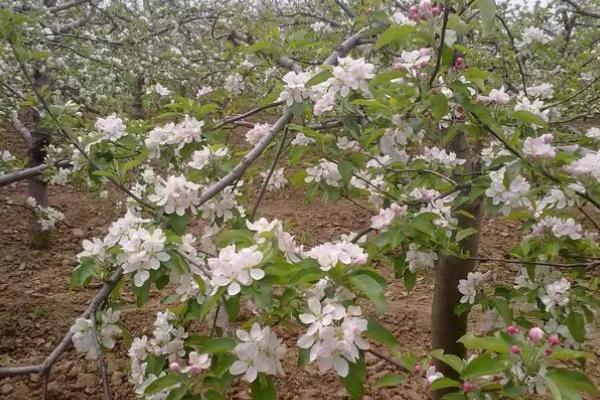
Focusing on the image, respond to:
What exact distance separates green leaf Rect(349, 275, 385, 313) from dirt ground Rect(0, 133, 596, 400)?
54cm

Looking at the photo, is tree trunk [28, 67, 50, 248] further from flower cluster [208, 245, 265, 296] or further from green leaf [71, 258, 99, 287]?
flower cluster [208, 245, 265, 296]

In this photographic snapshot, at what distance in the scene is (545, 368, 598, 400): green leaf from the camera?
37.4 inches

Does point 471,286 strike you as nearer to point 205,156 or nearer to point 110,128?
point 205,156

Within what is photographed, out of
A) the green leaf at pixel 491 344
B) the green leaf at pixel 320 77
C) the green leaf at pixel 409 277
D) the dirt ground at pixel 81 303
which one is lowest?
the dirt ground at pixel 81 303

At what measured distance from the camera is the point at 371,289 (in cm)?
103

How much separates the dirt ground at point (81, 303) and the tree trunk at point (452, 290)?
0.57m

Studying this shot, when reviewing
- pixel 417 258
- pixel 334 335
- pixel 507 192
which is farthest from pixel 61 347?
pixel 507 192

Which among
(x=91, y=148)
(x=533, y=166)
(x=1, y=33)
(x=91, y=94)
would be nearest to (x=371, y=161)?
(x=533, y=166)

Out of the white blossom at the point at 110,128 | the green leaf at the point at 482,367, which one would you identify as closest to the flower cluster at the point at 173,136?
the white blossom at the point at 110,128

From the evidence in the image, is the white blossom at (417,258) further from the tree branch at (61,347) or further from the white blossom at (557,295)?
the tree branch at (61,347)

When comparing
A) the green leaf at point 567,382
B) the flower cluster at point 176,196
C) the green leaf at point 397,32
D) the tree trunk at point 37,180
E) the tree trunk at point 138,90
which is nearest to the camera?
the green leaf at point 567,382

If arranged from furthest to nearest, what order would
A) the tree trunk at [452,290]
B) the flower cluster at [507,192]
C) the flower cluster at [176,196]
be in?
the tree trunk at [452,290], the flower cluster at [507,192], the flower cluster at [176,196]

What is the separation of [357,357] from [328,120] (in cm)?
125

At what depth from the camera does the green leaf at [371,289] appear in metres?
1.01
